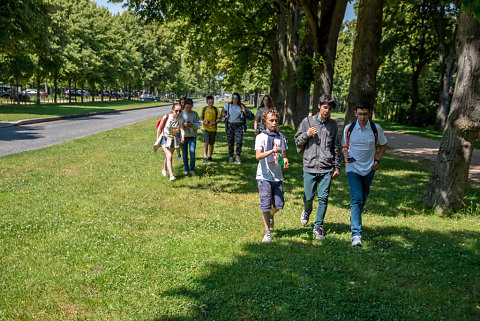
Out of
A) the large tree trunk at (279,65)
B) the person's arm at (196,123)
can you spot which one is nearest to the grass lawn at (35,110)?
the large tree trunk at (279,65)

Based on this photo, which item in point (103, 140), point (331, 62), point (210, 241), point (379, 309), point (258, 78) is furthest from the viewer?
point (258, 78)

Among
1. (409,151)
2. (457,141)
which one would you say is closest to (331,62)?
(457,141)

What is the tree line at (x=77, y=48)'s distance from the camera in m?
25.5

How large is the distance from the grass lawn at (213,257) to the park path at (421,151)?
4148mm

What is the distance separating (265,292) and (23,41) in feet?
100

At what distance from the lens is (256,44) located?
28609 millimetres

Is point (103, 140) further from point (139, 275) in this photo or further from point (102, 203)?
point (139, 275)

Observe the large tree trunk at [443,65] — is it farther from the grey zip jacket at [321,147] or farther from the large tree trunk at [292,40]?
the grey zip jacket at [321,147]

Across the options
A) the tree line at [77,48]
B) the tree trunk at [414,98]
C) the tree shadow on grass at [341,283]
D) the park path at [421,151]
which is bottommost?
the tree shadow on grass at [341,283]

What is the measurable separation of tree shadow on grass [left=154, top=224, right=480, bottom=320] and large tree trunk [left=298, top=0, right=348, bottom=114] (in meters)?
7.57

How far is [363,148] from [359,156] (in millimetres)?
124

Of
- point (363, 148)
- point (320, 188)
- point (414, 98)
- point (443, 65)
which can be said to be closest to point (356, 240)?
point (320, 188)

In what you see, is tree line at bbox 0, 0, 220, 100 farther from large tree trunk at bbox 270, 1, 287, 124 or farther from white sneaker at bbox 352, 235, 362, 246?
white sneaker at bbox 352, 235, 362, 246

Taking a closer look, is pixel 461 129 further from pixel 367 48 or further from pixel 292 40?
pixel 292 40
